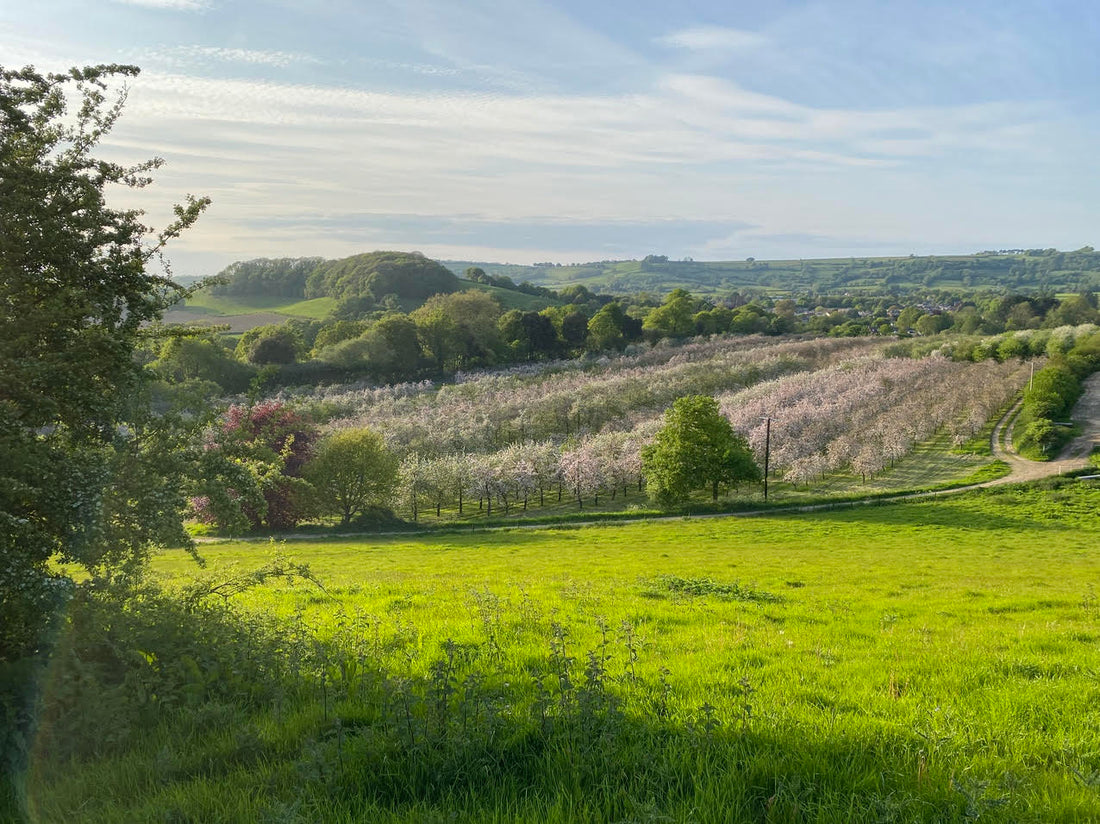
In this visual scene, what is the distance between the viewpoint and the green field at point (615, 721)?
4195 mm

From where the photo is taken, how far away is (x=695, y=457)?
5144 centimetres

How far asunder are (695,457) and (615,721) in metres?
47.9

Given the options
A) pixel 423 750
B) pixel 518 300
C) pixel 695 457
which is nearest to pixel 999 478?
pixel 695 457

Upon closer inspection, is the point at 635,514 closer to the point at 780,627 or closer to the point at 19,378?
the point at 780,627

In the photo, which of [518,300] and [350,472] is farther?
[518,300]

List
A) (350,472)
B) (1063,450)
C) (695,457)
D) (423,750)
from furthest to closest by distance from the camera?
1. (1063,450)
2. (695,457)
3. (350,472)
4. (423,750)

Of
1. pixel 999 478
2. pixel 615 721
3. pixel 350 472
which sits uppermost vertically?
pixel 615 721

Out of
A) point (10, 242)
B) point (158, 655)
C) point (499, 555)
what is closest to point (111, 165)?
point (10, 242)

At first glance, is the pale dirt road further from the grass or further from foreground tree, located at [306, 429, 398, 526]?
the grass

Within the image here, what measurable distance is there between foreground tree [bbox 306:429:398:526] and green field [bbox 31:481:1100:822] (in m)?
37.8

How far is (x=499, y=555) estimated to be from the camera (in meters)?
31.7

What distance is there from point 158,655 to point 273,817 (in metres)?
3.96

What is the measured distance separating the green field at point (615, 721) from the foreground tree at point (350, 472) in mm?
37821

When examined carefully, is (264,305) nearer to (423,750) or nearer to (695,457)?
(695,457)
